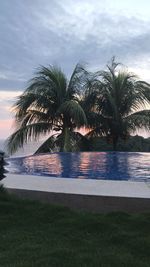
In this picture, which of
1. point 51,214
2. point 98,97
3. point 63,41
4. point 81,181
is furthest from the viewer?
point 63,41

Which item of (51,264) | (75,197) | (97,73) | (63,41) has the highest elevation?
(63,41)

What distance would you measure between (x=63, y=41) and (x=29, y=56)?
56.8 inches

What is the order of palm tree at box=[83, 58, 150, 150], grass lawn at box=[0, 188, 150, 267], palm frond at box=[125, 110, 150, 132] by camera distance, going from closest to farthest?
grass lawn at box=[0, 188, 150, 267]
palm frond at box=[125, 110, 150, 132]
palm tree at box=[83, 58, 150, 150]

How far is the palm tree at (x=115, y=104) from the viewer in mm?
13914

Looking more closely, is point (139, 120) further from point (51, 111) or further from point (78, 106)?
point (51, 111)

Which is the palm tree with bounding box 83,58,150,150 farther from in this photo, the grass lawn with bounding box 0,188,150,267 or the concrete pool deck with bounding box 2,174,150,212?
the grass lawn with bounding box 0,188,150,267

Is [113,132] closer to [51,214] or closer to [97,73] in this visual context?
[97,73]

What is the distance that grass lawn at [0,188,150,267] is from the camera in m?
3.10

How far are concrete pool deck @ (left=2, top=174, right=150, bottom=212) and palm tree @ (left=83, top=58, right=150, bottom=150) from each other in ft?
27.9

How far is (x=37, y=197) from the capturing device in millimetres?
5051

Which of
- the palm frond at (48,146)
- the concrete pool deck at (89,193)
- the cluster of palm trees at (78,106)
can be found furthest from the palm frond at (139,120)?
the concrete pool deck at (89,193)

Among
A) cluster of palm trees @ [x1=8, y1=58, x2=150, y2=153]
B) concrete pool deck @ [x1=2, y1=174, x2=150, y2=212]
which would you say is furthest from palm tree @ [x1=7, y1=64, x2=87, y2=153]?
concrete pool deck @ [x1=2, y1=174, x2=150, y2=212]

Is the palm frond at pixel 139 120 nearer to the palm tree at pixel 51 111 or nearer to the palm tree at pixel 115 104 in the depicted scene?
the palm tree at pixel 115 104

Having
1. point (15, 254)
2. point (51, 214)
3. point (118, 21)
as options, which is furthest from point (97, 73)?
point (15, 254)
